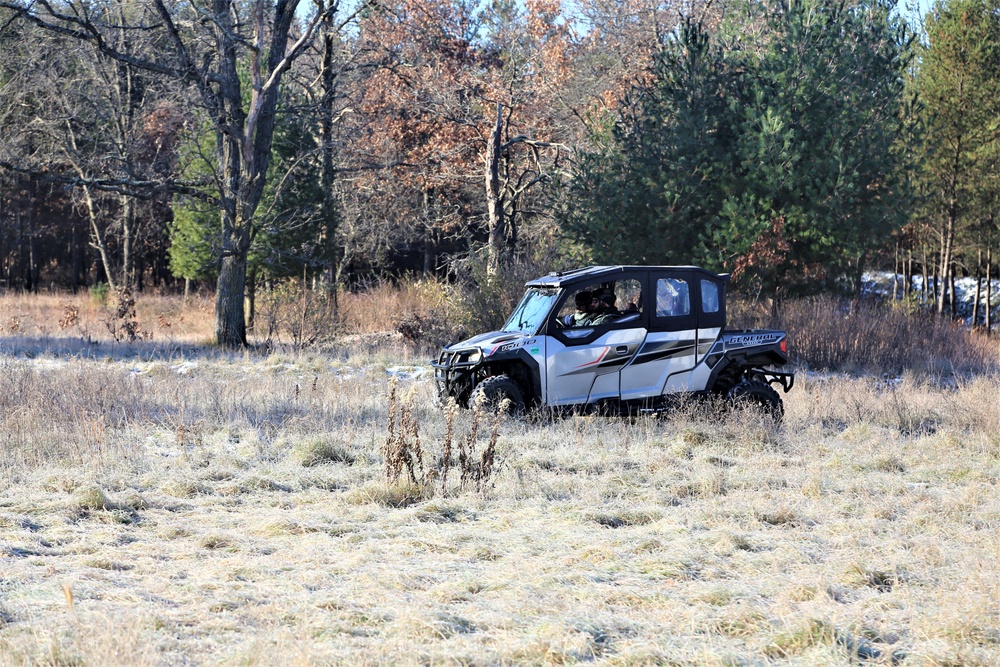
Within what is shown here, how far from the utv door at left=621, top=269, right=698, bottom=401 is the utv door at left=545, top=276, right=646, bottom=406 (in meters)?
0.12

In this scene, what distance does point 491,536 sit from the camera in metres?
6.61

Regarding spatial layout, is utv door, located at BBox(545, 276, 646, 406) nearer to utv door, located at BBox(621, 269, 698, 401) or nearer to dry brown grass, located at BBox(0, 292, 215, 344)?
utv door, located at BBox(621, 269, 698, 401)

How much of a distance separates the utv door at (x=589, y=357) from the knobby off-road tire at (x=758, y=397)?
1183 millimetres

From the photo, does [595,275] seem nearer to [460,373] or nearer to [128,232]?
[460,373]

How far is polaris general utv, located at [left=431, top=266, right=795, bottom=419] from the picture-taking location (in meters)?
10.7

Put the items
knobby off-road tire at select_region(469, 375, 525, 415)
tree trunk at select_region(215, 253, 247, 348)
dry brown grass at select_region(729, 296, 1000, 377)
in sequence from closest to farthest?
knobby off-road tire at select_region(469, 375, 525, 415) < dry brown grass at select_region(729, 296, 1000, 377) < tree trunk at select_region(215, 253, 247, 348)

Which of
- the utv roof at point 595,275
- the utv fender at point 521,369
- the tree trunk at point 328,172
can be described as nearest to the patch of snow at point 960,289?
the tree trunk at point 328,172

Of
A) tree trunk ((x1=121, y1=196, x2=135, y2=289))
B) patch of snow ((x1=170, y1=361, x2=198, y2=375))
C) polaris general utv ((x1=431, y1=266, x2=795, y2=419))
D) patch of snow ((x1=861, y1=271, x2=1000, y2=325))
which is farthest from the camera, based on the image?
patch of snow ((x1=861, y1=271, x2=1000, y2=325))

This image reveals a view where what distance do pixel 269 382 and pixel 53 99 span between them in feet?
72.4

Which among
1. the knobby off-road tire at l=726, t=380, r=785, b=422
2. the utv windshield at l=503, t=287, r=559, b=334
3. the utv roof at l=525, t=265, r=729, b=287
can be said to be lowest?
the knobby off-road tire at l=726, t=380, r=785, b=422

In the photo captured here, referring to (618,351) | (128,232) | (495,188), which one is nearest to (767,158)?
(495,188)

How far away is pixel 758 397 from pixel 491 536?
5297 millimetres

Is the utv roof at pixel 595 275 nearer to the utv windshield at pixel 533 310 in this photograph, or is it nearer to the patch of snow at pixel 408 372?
the utv windshield at pixel 533 310

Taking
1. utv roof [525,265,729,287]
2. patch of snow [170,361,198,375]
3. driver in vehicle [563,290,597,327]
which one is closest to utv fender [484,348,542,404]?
driver in vehicle [563,290,597,327]
